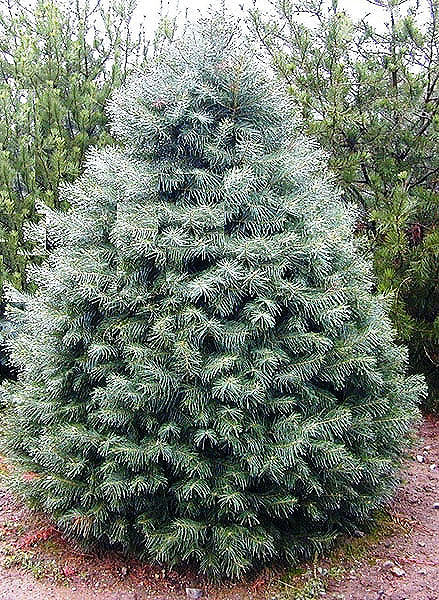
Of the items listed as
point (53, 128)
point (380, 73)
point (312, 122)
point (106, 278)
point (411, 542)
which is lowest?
point (411, 542)

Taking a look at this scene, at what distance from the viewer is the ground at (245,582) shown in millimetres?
3199

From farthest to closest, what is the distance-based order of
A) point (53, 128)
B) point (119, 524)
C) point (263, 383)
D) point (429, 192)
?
A: point (53, 128), point (429, 192), point (119, 524), point (263, 383)

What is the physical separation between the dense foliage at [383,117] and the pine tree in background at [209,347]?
193cm

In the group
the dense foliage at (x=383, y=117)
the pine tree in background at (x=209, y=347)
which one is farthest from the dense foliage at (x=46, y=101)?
the pine tree in background at (x=209, y=347)

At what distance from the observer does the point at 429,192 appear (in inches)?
216

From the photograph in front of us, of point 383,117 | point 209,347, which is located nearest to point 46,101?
point 383,117

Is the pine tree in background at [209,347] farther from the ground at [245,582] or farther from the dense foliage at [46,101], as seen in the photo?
the dense foliage at [46,101]

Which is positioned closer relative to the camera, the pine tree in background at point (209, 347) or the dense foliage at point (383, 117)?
the pine tree in background at point (209, 347)

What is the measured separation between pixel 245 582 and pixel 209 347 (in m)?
1.17

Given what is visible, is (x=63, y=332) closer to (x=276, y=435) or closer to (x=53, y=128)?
(x=276, y=435)

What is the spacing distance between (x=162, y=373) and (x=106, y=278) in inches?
22.5

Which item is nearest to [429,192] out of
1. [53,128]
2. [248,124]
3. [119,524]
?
[248,124]

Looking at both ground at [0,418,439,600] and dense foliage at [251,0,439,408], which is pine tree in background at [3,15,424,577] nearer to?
ground at [0,418,439,600]

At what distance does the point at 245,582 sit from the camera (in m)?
3.24
